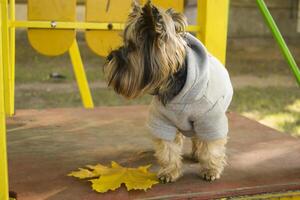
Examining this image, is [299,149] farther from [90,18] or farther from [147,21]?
[90,18]

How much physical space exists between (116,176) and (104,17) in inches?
72.6

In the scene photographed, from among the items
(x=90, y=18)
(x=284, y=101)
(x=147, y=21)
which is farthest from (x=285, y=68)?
(x=147, y=21)

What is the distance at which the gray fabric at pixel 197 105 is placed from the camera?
2.49m

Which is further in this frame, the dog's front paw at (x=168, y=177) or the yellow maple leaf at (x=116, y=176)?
the dog's front paw at (x=168, y=177)

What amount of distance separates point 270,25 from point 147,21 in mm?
1044

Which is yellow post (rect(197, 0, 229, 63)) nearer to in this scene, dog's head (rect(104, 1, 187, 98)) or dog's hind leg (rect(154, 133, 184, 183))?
dog's hind leg (rect(154, 133, 184, 183))

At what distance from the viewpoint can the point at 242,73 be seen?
30.3ft

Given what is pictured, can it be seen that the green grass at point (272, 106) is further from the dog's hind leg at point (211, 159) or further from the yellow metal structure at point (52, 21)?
the dog's hind leg at point (211, 159)

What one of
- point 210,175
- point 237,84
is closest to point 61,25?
point 210,175

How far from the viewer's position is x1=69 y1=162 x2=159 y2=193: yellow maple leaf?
7.98 ft

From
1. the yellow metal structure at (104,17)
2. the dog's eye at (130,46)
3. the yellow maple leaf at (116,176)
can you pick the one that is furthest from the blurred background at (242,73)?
the dog's eye at (130,46)

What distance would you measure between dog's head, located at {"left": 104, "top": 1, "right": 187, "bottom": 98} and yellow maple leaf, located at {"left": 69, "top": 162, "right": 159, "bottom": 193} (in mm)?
410

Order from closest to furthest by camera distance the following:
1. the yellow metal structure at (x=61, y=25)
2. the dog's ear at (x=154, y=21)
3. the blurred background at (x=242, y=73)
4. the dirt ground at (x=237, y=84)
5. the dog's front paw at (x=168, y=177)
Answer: the dog's ear at (x=154, y=21) → the dog's front paw at (x=168, y=177) → the yellow metal structure at (x=61, y=25) → the dirt ground at (x=237, y=84) → the blurred background at (x=242, y=73)

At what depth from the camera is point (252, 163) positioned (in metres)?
2.89
